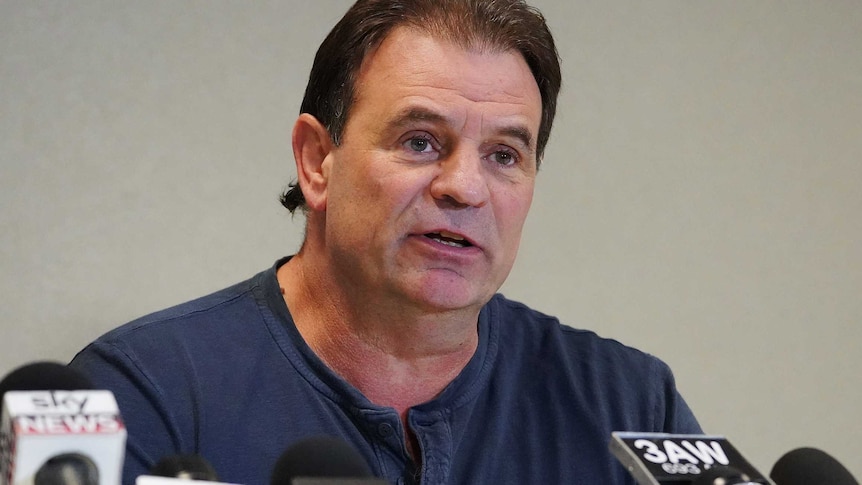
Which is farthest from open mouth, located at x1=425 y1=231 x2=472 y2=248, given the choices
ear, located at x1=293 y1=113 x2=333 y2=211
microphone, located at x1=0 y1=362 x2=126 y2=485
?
microphone, located at x1=0 y1=362 x2=126 y2=485

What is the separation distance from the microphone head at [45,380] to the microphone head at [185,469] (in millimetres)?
96

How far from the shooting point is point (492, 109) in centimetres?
193

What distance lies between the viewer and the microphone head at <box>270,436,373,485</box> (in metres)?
1.13

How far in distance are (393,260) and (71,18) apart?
1.43m

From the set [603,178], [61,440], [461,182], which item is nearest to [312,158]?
[461,182]

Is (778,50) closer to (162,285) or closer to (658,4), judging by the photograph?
(658,4)

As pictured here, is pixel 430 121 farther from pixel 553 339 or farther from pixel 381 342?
pixel 553 339

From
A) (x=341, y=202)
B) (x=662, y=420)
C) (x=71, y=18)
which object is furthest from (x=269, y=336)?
(x=71, y=18)

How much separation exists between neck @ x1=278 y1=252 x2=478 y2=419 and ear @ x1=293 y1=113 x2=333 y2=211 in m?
0.13

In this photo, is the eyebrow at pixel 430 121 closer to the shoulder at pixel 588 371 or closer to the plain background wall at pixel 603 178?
the shoulder at pixel 588 371

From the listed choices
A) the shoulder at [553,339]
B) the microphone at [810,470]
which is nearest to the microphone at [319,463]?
the microphone at [810,470]

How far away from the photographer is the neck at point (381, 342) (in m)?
1.97

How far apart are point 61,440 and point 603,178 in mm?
2696

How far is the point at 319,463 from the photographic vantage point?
44.9 inches
